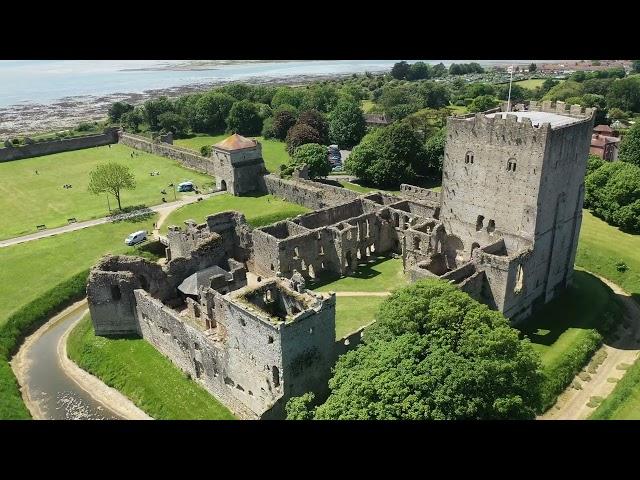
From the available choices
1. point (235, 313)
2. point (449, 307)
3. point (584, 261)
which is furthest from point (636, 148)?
point (235, 313)

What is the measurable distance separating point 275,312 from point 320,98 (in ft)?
330

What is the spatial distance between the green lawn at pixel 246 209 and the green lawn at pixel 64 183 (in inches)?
257

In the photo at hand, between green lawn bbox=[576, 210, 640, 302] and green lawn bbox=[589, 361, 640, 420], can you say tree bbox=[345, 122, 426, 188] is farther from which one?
green lawn bbox=[589, 361, 640, 420]

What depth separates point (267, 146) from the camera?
345 ft

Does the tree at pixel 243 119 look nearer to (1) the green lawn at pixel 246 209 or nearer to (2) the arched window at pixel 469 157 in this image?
(1) the green lawn at pixel 246 209

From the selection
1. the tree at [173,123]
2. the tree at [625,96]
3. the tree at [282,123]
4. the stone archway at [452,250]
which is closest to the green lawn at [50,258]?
the stone archway at [452,250]

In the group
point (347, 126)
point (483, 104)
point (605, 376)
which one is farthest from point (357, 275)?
point (483, 104)

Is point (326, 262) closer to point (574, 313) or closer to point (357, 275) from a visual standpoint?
point (357, 275)

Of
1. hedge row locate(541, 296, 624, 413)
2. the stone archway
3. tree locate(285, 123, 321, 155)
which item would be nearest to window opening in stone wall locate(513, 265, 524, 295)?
hedge row locate(541, 296, 624, 413)

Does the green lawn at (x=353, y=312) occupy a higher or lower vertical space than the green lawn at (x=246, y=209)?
lower

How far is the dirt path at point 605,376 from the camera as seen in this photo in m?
32.1

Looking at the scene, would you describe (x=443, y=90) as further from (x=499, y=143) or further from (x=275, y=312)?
(x=275, y=312)

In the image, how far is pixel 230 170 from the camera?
72750 millimetres

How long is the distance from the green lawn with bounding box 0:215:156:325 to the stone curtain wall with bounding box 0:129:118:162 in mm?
46060
